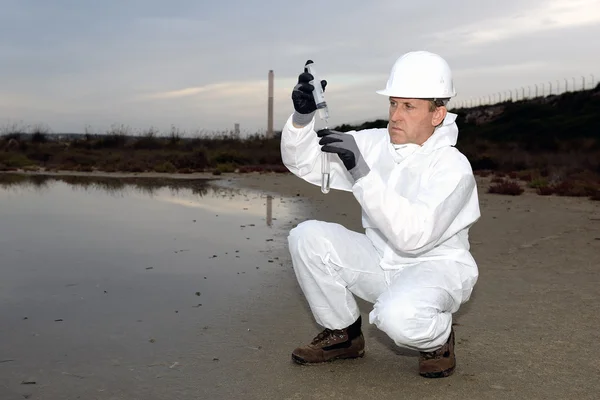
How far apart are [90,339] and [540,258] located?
13.9 feet

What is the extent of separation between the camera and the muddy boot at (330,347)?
3.54 metres

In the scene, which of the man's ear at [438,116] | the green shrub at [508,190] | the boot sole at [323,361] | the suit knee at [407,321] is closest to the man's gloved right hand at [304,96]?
the man's ear at [438,116]

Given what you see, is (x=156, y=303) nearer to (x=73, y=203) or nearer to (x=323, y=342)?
(x=323, y=342)

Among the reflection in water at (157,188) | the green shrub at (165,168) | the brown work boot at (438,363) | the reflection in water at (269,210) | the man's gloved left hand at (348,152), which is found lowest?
the brown work boot at (438,363)

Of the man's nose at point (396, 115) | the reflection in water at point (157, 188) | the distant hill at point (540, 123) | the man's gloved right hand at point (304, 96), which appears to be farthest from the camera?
the distant hill at point (540, 123)

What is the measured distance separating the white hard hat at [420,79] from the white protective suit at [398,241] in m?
0.21

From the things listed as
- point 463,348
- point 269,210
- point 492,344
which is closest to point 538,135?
point 269,210

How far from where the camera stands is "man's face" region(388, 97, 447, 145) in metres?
3.40

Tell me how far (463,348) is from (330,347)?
767 mm

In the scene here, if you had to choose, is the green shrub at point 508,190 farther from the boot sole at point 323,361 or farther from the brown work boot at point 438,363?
the brown work boot at point 438,363

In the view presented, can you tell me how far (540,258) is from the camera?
6523 millimetres

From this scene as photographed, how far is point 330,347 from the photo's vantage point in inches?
141

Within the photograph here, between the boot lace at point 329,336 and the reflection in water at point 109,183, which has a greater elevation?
the reflection in water at point 109,183

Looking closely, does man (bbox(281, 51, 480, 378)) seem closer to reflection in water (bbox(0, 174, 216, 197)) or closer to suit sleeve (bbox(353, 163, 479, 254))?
suit sleeve (bbox(353, 163, 479, 254))
